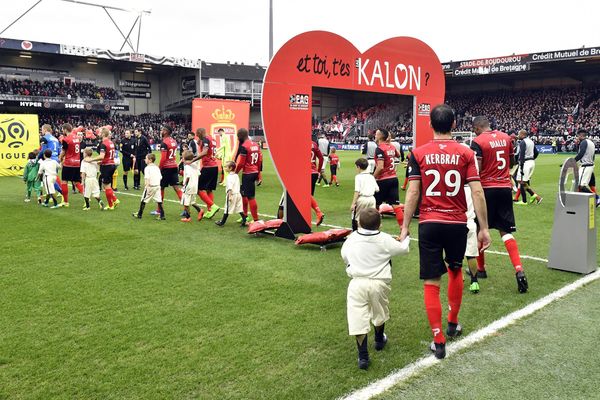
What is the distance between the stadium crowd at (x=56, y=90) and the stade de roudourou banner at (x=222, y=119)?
35.6m

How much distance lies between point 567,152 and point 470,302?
35.5 metres

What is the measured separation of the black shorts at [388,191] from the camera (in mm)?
9180

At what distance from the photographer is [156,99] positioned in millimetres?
57156

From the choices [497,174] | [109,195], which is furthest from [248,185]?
[497,174]

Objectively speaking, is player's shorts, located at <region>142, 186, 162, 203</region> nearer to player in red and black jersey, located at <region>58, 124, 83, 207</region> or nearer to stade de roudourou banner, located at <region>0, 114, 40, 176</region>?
player in red and black jersey, located at <region>58, 124, 83, 207</region>

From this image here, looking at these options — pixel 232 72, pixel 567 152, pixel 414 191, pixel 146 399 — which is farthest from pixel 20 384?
pixel 232 72

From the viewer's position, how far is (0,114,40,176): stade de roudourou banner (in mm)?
20594

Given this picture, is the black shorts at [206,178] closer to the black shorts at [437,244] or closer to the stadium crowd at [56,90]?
the black shorts at [437,244]

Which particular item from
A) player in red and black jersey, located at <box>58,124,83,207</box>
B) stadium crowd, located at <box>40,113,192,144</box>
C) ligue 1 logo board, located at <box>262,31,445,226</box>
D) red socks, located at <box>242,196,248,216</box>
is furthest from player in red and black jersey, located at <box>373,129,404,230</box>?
stadium crowd, located at <box>40,113,192,144</box>

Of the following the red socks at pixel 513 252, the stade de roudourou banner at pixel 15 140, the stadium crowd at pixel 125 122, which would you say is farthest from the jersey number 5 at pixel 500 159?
the stadium crowd at pixel 125 122

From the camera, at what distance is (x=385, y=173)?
9.13m

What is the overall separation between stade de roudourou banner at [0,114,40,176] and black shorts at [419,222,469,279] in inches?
835

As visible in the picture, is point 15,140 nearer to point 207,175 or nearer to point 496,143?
point 207,175

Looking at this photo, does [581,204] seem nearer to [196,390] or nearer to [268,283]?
[268,283]
